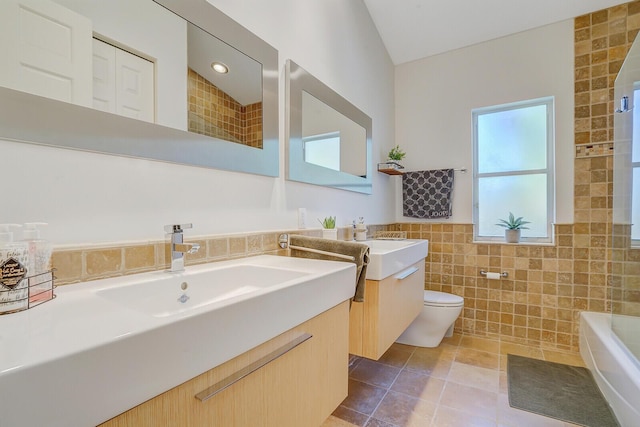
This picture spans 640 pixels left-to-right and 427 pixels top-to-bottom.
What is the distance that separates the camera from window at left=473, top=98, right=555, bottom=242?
8.28 ft

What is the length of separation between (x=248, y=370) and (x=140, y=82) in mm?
938

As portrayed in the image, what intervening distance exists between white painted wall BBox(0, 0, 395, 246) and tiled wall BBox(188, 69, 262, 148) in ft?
0.54

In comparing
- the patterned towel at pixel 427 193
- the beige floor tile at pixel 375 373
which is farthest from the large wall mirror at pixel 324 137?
the beige floor tile at pixel 375 373

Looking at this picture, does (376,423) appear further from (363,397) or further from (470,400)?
(470,400)

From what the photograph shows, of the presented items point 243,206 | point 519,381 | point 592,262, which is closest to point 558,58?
point 592,262

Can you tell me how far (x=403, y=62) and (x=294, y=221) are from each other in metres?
2.36

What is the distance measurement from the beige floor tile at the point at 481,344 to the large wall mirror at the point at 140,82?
7.26 feet

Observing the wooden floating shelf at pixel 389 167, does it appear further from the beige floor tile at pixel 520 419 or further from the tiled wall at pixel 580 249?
the beige floor tile at pixel 520 419

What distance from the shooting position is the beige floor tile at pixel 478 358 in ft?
7.00

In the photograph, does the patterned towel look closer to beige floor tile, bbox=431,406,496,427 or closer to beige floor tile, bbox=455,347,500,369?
beige floor tile, bbox=455,347,500,369

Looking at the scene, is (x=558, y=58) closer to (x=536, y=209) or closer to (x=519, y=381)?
(x=536, y=209)

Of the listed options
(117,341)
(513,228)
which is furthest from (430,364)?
(117,341)

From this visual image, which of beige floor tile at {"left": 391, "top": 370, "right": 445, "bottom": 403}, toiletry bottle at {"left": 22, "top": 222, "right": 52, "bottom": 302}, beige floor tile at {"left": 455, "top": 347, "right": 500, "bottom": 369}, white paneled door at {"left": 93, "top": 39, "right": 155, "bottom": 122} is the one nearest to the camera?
toiletry bottle at {"left": 22, "top": 222, "right": 52, "bottom": 302}

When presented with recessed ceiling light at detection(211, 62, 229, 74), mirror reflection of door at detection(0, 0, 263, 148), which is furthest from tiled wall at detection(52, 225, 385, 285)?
recessed ceiling light at detection(211, 62, 229, 74)
